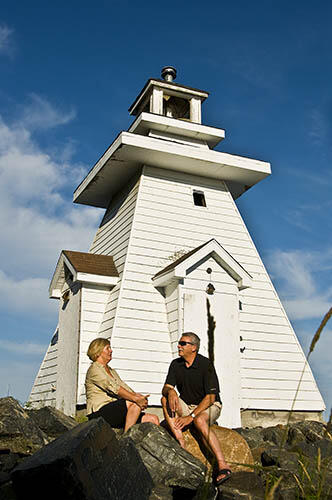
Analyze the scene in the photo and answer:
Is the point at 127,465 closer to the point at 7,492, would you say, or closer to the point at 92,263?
the point at 7,492

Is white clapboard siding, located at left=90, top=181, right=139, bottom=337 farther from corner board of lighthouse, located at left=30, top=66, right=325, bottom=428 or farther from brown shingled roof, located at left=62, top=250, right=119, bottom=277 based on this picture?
brown shingled roof, located at left=62, top=250, right=119, bottom=277

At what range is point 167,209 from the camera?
13203 mm

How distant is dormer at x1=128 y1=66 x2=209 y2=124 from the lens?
50.1 ft

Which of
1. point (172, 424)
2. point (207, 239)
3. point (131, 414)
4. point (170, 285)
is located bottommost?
point (172, 424)

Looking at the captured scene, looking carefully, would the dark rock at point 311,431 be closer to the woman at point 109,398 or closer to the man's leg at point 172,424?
the woman at point 109,398

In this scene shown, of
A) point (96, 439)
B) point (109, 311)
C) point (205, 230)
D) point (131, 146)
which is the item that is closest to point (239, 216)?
point (205, 230)

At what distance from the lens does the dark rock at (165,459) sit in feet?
16.4

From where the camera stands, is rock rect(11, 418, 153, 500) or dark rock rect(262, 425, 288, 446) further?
dark rock rect(262, 425, 288, 446)

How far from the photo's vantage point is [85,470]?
12.2 feet

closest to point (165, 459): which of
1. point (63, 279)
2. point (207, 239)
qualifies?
point (207, 239)

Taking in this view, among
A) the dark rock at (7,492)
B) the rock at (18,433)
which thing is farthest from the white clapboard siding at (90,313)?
the dark rock at (7,492)

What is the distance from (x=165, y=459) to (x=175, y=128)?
10.8m

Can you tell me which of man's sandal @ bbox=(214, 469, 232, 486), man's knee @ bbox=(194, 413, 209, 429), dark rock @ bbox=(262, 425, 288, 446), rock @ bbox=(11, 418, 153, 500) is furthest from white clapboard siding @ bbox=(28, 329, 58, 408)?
rock @ bbox=(11, 418, 153, 500)

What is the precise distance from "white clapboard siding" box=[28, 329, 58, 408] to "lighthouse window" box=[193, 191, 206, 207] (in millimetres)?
5320
